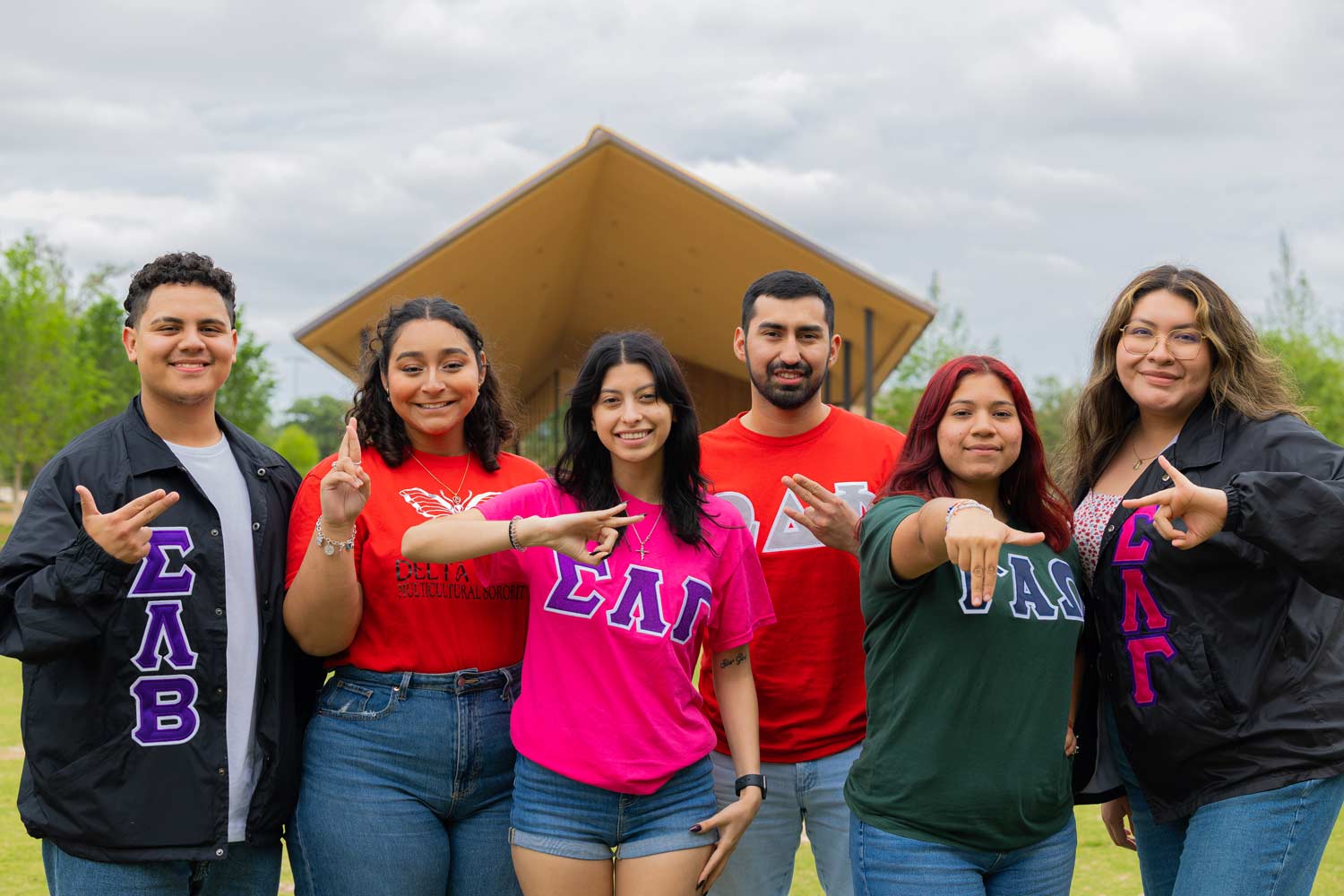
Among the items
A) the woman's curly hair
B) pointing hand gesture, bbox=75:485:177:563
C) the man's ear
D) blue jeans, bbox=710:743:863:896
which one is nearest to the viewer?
pointing hand gesture, bbox=75:485:177:563

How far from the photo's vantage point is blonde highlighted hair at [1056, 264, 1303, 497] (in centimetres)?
323

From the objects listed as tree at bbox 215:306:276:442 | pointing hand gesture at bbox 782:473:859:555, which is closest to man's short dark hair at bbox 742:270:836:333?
pointing hand gesture at bbox 782:473:859:555

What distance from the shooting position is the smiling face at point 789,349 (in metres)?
3.72

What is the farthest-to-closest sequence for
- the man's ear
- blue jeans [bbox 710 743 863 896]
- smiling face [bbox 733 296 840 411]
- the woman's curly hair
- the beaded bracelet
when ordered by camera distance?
the man's ear, smiling face [bbox 733 296 840 411], blue jeans [bbox 710 743 863 896], the woman's curly hair, the beaded bracelet

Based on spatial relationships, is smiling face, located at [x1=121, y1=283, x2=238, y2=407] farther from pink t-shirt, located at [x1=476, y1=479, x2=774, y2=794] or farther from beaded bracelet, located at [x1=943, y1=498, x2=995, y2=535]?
beaded bracelet, located at [x1=943, y1=498, x2=995, y2=535]

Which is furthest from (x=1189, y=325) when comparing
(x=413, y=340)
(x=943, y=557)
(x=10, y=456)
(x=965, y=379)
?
(x=10, y=456)

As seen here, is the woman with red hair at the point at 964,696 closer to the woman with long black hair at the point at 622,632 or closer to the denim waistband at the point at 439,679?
the woman with long black hair at the point at 622,632

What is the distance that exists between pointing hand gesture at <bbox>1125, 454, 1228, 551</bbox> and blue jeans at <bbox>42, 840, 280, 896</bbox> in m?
2.47

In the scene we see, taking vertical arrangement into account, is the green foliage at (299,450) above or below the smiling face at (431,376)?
below

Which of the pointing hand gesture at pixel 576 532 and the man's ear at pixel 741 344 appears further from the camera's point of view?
the man's ear at pixel 741 344

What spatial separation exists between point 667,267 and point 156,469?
50.2 ft

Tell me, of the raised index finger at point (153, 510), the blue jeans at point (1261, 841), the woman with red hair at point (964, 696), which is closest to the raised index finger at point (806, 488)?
the woman with red hair at point (964, 696)

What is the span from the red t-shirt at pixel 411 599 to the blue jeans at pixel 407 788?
0.17 ft

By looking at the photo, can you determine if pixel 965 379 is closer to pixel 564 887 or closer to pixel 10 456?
pixel 564 887
